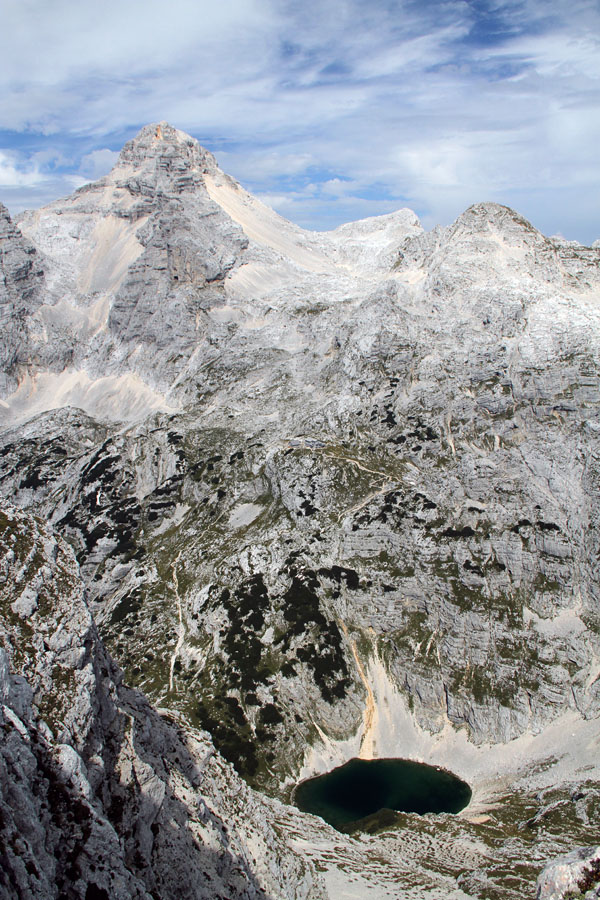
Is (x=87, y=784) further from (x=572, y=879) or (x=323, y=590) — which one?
(x=323, y=590)

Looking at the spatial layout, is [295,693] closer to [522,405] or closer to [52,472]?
[522,405]

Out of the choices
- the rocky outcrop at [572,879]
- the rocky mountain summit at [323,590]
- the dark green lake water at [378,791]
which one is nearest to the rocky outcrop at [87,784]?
the rocky mountain summit at [323,590]

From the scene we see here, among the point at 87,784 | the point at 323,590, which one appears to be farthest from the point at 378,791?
the point at 87,784

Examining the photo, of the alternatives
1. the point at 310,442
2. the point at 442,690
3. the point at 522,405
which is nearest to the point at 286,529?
the point at 310,442

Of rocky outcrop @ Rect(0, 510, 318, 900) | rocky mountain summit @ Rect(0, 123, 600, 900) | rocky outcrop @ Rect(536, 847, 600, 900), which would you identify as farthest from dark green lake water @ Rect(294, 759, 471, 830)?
rocky outcrop @ Rect(536, 847, 600, 900)

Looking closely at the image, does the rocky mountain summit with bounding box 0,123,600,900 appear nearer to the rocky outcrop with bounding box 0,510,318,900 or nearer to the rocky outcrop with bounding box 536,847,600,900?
the rocky outcrop with bounding box 0,510,318,900

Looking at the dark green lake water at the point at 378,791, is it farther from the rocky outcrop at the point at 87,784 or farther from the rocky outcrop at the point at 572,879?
the rocky outcrop at the point at 572,879
